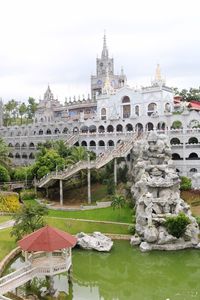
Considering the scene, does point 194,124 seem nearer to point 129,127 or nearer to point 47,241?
point 129,127

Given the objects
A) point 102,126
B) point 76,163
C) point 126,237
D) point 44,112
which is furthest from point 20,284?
point 44,112

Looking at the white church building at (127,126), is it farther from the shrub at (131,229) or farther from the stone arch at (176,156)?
the shrub at (131,229)

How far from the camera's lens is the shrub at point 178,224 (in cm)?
3284

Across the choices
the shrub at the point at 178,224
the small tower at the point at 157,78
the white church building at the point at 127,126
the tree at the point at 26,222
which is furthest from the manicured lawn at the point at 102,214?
the small tower at the point at 157,78

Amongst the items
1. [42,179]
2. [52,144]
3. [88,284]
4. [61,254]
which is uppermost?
[52,144]

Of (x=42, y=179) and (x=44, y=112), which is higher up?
(x=44, y=112)

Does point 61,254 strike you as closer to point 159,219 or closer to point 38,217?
point 38,217

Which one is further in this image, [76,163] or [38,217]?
[76,163]

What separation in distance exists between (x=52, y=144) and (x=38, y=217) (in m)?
26.6

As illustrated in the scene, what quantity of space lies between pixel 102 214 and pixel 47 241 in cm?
1689

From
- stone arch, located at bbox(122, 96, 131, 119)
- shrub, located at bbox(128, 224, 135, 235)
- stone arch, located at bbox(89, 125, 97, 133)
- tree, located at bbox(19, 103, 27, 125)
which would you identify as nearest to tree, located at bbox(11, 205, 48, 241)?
shrub, located at bbox(128, 224, 135, 235)

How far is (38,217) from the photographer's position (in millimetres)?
32312

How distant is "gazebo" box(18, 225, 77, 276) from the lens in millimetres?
24453

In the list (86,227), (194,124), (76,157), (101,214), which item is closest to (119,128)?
(194,124)
